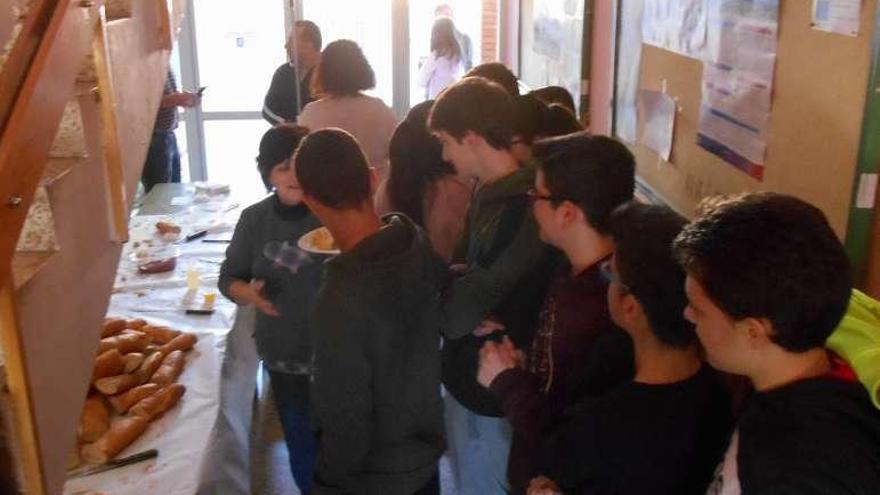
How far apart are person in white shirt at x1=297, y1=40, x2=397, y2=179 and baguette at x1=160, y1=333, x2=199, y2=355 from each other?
111 centimetres

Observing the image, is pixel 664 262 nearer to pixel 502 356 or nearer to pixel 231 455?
pixel 502 356

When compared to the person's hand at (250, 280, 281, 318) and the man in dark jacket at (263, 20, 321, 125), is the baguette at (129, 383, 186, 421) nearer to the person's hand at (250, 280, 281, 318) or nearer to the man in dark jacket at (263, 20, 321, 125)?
the person's hand at (250, 280, 281, 318)

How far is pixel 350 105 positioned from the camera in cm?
332

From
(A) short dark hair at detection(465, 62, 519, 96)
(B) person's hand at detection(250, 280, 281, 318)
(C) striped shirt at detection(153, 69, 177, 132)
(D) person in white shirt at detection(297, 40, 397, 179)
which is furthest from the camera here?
(C) striped shirt at detection(153, 69, 177, 132)

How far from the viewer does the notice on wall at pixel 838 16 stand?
149cm

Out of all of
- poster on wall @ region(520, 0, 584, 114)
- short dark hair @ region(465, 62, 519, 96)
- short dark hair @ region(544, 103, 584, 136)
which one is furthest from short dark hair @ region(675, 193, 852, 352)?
poster on wall @ region(520, 0, 584, 114)

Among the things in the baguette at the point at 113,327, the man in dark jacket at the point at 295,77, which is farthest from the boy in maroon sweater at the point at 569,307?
the man in dark jacket at the point at 295,77

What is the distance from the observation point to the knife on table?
1.85 metres

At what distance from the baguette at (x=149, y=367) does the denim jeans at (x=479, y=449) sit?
796 millimetres

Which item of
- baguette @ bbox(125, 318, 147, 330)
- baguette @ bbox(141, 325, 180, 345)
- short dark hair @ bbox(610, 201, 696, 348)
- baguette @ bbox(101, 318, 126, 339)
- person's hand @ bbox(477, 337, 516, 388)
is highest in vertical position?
short dark hair @ bbox(610, 201, 696, 348)

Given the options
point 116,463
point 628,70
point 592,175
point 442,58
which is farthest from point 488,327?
point 442,58

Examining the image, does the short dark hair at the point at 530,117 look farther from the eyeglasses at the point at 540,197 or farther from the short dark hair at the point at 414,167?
the eyeglasses at the point at 540,197

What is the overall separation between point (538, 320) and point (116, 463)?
98 centimetres

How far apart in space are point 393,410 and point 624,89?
1.76 meters
